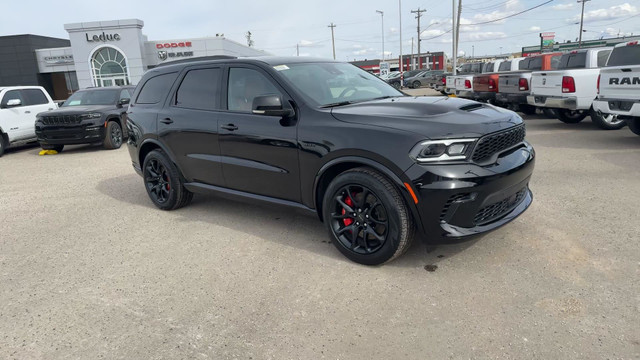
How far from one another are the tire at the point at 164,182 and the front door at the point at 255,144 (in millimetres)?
1008

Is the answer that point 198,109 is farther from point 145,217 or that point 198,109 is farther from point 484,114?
point 484,114

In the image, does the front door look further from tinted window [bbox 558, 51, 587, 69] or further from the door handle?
tinted window [bbox 558, 51, 587, 69]

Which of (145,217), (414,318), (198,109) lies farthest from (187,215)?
(414,318)

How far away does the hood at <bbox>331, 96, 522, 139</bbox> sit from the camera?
10.6ft

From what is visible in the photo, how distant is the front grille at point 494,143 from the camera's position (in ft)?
10.7

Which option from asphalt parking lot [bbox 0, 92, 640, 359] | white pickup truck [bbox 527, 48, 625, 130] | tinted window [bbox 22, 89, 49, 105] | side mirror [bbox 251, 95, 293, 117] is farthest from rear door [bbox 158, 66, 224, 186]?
tinted window [bbox 22, 89, 49, 105]

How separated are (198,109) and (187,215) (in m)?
1.37

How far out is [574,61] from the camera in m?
10.8

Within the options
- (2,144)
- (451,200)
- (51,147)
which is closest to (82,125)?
(51,147)

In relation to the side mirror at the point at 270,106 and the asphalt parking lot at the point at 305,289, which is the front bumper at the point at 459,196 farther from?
the side mirror at the point at 270,106

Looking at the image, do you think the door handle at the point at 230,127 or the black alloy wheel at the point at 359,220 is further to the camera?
the door handle at the point at 230,127

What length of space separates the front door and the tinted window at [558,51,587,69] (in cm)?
960

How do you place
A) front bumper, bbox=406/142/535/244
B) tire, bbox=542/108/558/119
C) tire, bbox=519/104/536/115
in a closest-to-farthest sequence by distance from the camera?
front bumper, bbox=406/142/535/244 → tire, bbox=542/108/558/119 → tire, bbox=519/104/536/115

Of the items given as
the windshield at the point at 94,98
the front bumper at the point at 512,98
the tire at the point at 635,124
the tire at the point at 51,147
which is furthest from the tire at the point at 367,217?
the windshield at the point at 94,98
